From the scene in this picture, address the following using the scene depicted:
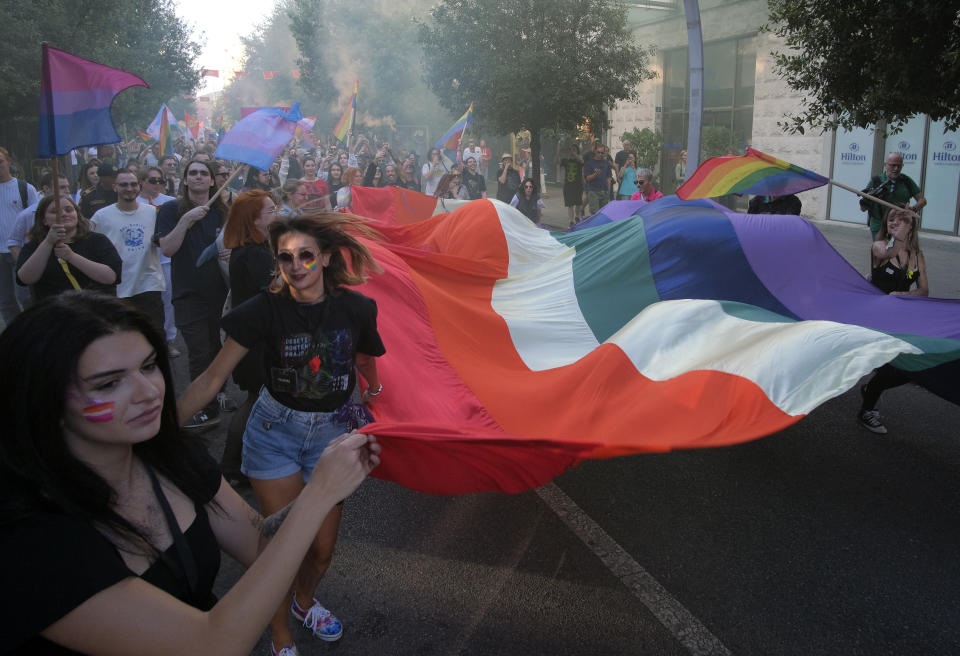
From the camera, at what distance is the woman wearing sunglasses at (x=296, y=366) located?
307 cm

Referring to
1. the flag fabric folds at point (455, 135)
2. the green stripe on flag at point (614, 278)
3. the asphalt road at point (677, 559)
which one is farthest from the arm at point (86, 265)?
the flag fabric folds at point (455, 135)

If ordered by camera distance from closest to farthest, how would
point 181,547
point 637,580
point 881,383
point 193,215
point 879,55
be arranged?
1. point 181,547
2. point 637,580
3. point 881,383
4. point 193,215
5. point 879,55

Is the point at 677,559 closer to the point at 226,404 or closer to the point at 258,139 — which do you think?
the point at 226,404

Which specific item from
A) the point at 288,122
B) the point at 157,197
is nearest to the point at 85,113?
the point at 288,122

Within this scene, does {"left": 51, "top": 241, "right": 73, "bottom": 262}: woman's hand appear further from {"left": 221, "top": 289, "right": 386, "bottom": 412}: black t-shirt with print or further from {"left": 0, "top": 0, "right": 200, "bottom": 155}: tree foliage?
{"left": 0, "top": 0, "right": 200, "bottom": 155}: tree foliage

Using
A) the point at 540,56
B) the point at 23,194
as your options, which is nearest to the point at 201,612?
the point at 23,194

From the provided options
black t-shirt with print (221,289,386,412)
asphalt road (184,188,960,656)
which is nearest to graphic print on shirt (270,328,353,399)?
black t-shirt with print (221,289,386,412)

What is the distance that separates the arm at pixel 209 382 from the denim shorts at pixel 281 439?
237 millimetres

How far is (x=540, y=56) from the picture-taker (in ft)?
55.3

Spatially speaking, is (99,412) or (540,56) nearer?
(99,412)

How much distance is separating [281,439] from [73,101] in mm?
3629

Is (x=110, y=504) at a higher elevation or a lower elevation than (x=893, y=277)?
higher

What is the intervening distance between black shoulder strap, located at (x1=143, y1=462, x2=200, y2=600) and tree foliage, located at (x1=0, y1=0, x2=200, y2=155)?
15.6 metres

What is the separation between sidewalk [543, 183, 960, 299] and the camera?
10844mm
